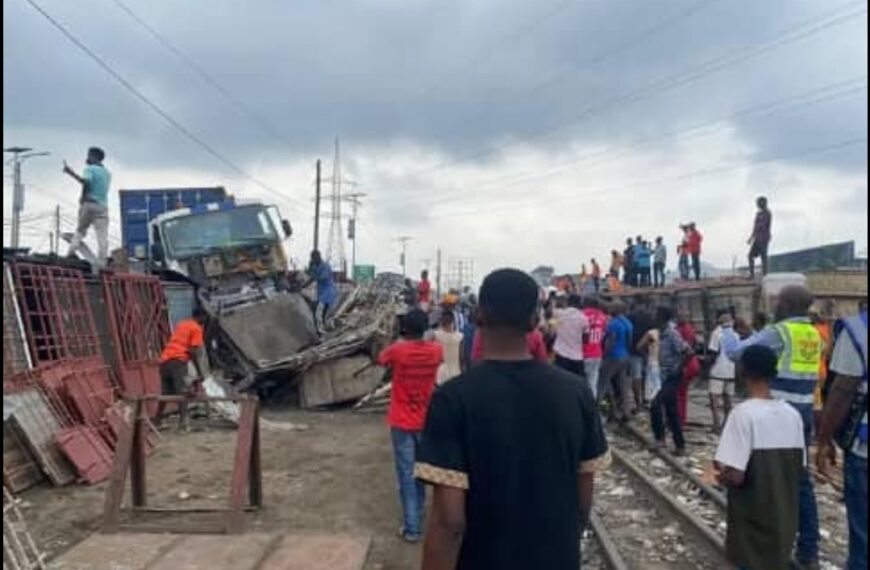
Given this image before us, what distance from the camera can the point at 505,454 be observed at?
268 centimetres

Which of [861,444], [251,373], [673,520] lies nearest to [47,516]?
[673,520]

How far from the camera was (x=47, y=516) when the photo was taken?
7766 millimetres

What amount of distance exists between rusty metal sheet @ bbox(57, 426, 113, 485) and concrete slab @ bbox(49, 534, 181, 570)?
2.29 metres

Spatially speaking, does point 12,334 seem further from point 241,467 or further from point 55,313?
point 241,467

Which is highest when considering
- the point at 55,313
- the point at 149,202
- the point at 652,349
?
the point at 149,202

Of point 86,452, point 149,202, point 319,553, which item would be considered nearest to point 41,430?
point 86,452

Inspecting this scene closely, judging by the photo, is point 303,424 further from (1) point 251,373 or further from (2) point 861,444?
(2) point 861,444

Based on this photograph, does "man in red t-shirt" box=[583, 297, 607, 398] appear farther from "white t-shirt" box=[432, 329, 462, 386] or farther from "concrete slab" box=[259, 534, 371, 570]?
"concrete slab" box=[259, 534, 371, 570]

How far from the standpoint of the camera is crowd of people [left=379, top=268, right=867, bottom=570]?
2.67m

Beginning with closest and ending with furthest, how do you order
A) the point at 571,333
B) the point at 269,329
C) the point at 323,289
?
1. the point at 571,333
2. the point at 269,329
3. the point at 323,289

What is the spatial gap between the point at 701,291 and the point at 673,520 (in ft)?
49.5

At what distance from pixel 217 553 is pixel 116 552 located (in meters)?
0.75

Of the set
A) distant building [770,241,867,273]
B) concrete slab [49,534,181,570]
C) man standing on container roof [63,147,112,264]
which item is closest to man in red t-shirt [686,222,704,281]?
distant building [770,241,867,273]

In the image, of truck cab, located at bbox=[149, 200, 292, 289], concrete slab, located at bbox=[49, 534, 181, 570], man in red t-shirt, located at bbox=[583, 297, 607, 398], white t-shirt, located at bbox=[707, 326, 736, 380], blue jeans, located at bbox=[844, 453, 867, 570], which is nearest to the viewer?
blue jeans, located at bbox=[844, 453, 867, 570]
